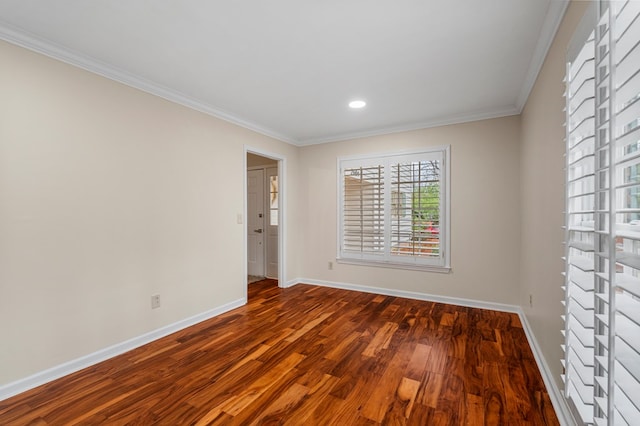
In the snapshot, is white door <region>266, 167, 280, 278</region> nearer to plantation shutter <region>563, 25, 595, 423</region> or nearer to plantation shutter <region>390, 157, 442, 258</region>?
plantation shutter <region>390, 157, 442, 258</region>

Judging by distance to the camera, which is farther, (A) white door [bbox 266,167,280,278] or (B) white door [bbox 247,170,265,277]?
Answer: (B) white door [bbox 247,170,265,277]

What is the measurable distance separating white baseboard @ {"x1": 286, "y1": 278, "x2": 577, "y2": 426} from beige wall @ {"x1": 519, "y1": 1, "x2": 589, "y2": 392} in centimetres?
9

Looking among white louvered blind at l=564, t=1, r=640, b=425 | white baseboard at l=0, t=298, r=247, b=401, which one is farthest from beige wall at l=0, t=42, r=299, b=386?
white louvered blind at l=564, t=1, r=640, b=425

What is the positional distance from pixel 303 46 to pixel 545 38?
5.53ft

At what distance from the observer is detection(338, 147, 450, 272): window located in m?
3.88

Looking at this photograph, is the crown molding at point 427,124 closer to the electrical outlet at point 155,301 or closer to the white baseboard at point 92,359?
the white baseboard at point 92,359

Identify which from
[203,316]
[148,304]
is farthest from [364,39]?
[203,316]

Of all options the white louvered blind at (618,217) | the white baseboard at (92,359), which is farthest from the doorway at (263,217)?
the white louvered blind at (618,217)

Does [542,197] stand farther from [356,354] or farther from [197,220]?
[197,220]

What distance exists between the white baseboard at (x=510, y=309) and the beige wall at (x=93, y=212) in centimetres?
198

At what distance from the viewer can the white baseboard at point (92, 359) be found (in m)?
1.97

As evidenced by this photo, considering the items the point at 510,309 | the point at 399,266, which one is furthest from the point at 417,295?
the point at 510,309

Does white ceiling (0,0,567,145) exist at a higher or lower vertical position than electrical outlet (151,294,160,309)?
higher

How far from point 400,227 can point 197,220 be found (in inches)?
106
